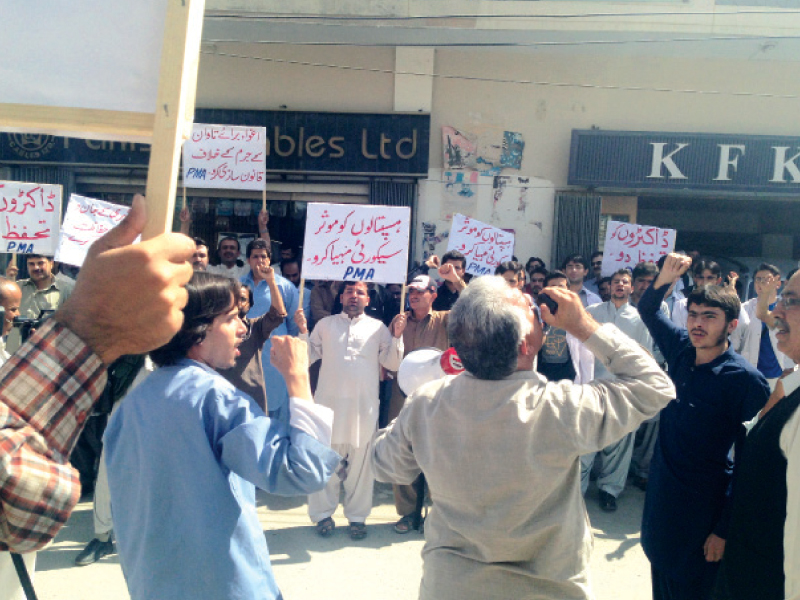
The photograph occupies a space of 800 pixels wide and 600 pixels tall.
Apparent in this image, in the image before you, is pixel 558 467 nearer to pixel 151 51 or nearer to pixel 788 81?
pixel 151 51

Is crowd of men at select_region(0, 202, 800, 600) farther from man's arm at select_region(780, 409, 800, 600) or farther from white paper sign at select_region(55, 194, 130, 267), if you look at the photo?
white paper sign at select_region(55, 194, 130, 267)

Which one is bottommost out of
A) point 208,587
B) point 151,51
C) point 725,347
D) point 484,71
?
point 208,587

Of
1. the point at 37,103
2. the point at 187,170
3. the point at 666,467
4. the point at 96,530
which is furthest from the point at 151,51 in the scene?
the point at 187,170

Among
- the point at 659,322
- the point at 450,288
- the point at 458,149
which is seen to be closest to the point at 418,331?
the point at 450,288

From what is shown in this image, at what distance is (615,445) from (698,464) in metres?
2.45

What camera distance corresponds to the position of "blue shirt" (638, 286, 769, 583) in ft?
8.63

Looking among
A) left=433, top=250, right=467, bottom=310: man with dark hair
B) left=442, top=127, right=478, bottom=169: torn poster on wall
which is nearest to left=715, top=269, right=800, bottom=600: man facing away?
left=433, top=250, right=467, bottom=310: man with dark hair

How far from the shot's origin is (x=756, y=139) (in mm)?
8570

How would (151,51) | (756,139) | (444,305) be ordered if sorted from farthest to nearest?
1. (756,139)
2. (444,305)
3. (151,51)

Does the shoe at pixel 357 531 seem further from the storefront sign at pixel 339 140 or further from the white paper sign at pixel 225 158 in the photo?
the storefront sign at pixel 339 140

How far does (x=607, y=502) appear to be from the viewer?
197 inches

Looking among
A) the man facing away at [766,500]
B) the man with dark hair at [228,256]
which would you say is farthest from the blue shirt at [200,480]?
the man with dark hair at [228,256]

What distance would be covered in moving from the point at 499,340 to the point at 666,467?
1.51 m

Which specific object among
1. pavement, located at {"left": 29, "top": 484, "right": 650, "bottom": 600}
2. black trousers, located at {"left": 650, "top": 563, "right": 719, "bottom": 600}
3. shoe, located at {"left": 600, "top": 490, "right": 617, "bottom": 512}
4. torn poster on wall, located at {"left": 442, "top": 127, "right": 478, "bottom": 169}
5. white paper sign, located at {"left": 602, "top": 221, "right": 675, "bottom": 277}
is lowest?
pavement, located at {"left": 29, "top": 484, "right": 650, "bottom": 600}
